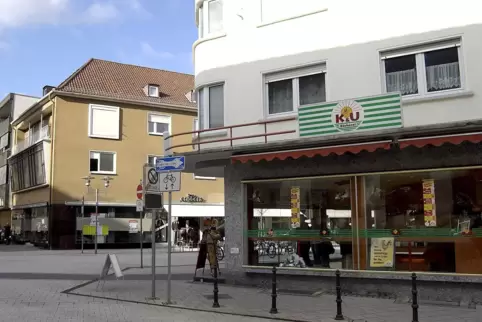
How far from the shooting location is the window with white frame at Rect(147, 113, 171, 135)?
37531mm

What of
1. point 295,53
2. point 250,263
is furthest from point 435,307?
point 295,53

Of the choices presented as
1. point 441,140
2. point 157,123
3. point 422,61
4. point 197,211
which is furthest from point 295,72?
point 157,123

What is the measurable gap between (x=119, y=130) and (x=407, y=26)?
1061 inches

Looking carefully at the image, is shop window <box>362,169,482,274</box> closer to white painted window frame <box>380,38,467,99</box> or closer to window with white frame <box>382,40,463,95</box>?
white painted window frame <box>380,38,467,99</box>

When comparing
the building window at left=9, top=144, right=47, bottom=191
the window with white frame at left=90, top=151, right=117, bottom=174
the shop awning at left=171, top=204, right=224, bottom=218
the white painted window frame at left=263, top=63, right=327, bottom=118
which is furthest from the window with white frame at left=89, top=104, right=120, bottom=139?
the white painted window frame at left=263, top=63, right=327, bottom=118

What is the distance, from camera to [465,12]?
11336 mm

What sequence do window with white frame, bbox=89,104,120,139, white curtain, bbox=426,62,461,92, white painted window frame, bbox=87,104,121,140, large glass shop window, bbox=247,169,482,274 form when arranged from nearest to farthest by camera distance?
large glass shop window, bbox=247,169,482,274 < white curtain, bbox=426,62,461,92 < white painted window frame, bbox=87,104,121,140 < window with white frame, bbox=89,104,120,139

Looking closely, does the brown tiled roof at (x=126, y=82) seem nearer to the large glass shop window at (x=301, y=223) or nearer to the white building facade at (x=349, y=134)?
the white building facade at (x=349, y=134)

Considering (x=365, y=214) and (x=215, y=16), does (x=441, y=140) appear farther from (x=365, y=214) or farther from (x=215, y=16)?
(x=215, y=16)

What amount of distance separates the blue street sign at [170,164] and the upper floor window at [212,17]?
5.50m

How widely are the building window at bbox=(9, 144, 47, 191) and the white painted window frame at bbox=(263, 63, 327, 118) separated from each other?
980 inches

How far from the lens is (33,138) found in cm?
3912

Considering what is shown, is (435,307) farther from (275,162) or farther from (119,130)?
(119,130)

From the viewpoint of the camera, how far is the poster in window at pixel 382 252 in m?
11.6
